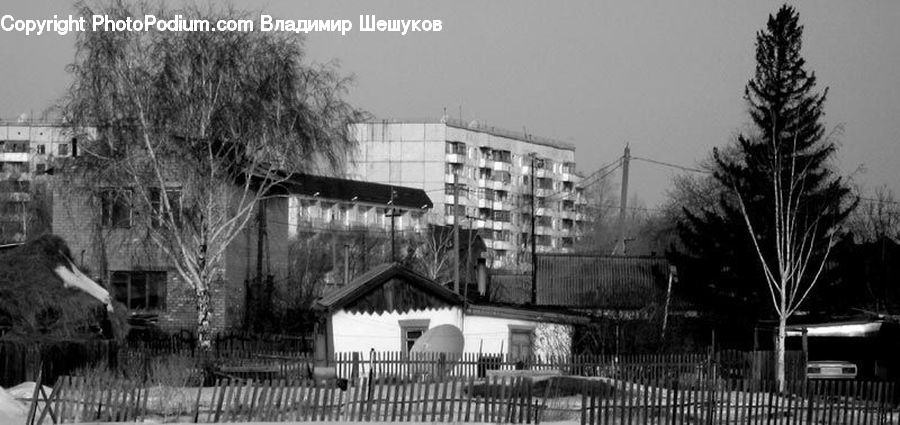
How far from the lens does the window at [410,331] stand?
40375mm

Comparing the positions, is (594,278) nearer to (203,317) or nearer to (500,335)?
(500,335)

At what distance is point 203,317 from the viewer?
4028 centimetres

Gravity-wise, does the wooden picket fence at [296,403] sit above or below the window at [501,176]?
below

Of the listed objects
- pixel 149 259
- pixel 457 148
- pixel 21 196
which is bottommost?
pixel 149 259

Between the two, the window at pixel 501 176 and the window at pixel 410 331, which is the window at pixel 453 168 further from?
the window at pixel 410 331

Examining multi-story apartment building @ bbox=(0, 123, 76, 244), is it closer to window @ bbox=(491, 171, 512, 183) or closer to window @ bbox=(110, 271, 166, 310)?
window @ bbox=(110, 271, 166, 310)

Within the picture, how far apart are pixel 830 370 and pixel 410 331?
12.3m

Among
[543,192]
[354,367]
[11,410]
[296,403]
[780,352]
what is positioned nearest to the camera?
[296,403]

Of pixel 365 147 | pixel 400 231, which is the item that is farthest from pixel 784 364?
pixel 365 147

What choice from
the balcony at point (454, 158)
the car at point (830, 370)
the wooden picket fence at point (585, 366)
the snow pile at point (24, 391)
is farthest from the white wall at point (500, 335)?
the balcony at point (454, 158)

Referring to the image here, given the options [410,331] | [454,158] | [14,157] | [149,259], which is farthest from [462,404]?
[14,157]

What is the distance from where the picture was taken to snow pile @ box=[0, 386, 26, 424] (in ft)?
80.4

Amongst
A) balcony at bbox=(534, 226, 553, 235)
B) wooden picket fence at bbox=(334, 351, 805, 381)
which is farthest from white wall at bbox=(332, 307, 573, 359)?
balcony at bbox=(534, 226, 553, 235)

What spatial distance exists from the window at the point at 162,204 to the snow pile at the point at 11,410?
14.4 metres
